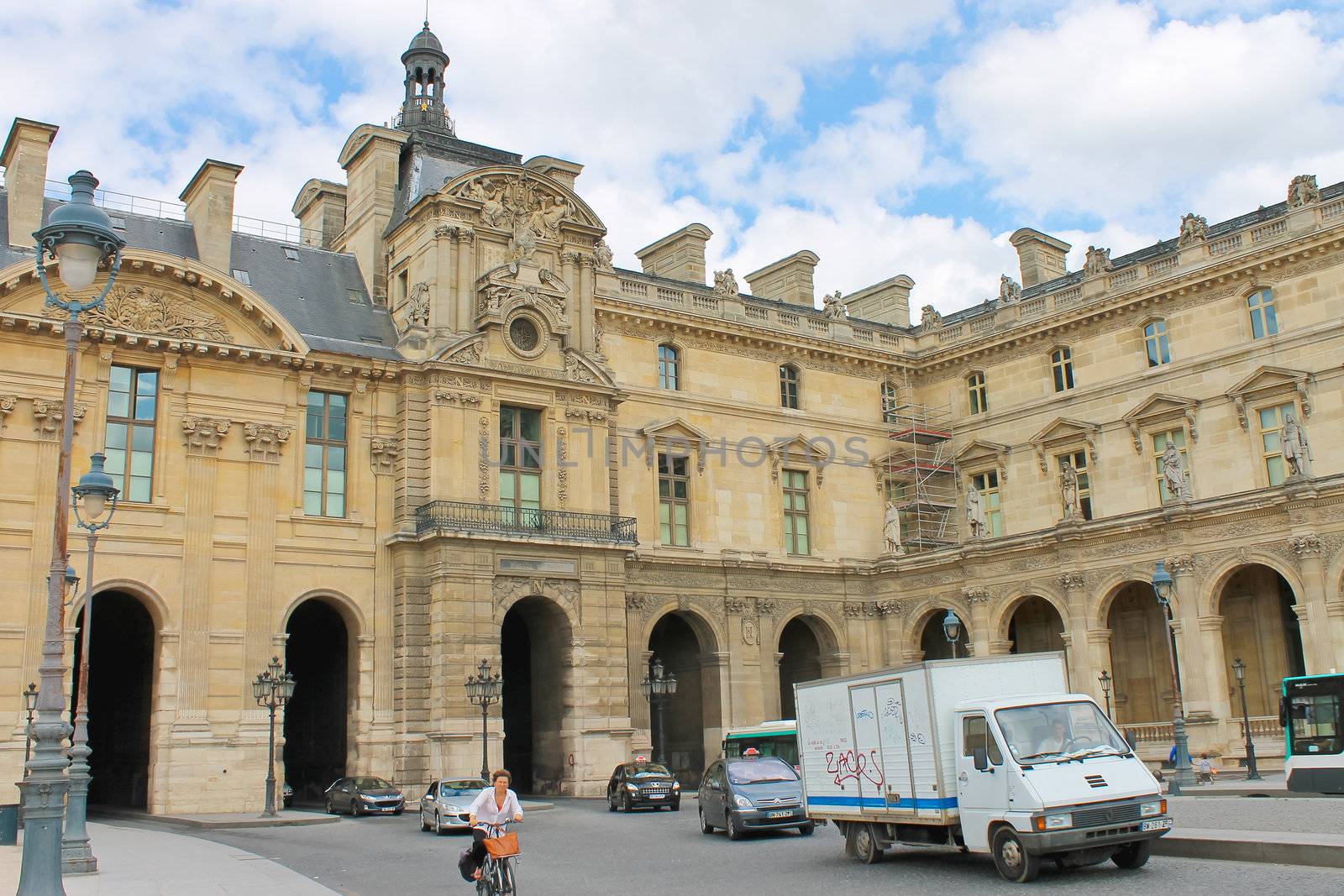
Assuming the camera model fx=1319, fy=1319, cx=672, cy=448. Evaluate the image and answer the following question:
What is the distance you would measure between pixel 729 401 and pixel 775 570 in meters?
6.03

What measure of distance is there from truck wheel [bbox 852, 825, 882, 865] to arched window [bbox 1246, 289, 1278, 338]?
27007 millimetres

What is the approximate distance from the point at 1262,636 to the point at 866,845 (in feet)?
81.2

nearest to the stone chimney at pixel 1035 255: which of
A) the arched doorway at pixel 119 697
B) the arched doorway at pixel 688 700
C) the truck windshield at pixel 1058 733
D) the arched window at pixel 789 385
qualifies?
the arched window at pixel 789 385

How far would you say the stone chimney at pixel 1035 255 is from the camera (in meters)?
50.1

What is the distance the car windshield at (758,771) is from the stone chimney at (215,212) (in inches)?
901

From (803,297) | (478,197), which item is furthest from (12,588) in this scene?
(803,297)

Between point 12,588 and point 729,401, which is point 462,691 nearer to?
point 12,588

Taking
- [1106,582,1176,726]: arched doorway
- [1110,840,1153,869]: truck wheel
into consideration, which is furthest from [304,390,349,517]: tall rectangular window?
[1110,840,1153,869]: truck wheel

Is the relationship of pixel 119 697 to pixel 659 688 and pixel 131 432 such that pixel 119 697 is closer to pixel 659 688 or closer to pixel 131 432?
pixel 131 432

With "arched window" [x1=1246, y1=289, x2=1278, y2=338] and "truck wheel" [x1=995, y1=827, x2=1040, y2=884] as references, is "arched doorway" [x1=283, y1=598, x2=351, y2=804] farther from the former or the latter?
"arched window" [x1=1246, y1=289, x2=1278, y2=338]

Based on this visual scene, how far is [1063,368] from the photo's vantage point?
45.2 metres

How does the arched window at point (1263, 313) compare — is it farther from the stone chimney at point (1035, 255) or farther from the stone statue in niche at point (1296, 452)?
the stone chimney at point (1035, 255)

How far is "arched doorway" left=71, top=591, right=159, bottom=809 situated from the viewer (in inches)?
1517

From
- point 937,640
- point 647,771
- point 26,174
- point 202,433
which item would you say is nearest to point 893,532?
point 937,640
